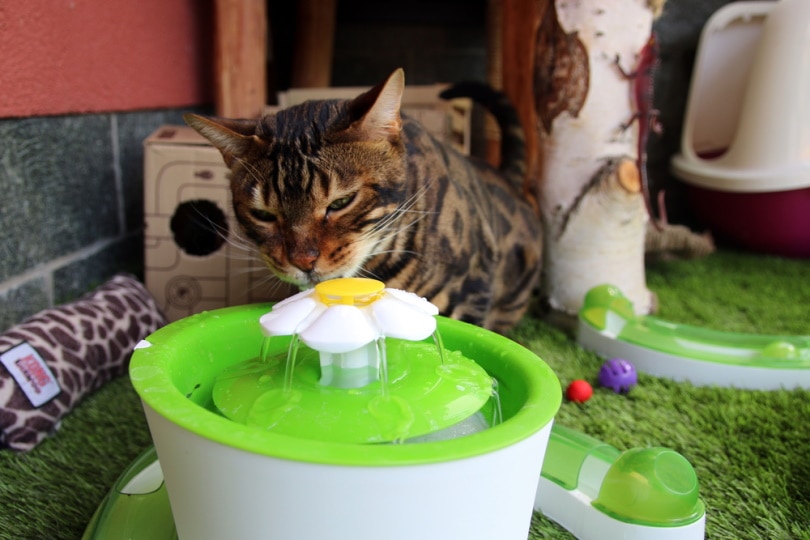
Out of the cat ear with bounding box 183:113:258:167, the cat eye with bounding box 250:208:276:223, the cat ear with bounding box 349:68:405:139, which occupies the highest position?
the cat ear with bounding box 349:68:405:139

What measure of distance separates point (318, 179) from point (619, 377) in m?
0.73

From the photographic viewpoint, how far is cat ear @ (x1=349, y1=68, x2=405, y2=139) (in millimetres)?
937

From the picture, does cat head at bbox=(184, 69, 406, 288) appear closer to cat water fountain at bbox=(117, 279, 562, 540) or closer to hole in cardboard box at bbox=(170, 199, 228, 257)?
cat water fountain at bbox=(117, 279, 562, 540)

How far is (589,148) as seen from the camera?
165cm

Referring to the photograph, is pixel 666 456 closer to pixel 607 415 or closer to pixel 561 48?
pixel 607 415

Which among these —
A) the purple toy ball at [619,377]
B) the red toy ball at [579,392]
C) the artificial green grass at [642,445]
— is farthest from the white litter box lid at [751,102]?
the red toy ball at [579,392]

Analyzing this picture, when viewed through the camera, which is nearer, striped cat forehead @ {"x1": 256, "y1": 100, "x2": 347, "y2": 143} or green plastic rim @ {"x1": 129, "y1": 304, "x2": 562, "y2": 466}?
green plastic rim @ {"x1": 129, "y1": 304, "x2": 562, "y2": 466}

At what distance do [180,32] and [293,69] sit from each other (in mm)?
703

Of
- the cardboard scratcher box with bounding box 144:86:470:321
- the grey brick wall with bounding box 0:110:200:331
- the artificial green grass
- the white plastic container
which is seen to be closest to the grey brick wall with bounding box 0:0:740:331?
the grey brick wall with bounding box 0:110:200:331

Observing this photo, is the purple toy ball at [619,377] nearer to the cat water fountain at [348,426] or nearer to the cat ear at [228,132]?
the cat water fountain at [348,426]

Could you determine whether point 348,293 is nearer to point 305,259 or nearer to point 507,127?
point 305,259

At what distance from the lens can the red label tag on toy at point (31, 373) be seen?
1062 millimetres

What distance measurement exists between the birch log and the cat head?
76 cm

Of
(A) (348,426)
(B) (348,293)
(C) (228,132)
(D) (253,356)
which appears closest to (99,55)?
(C) (228,132)
